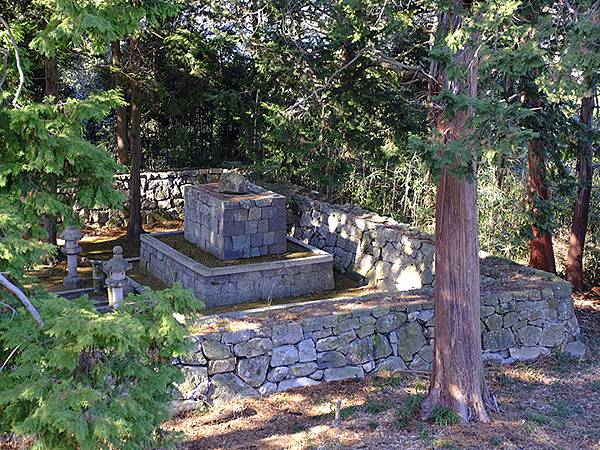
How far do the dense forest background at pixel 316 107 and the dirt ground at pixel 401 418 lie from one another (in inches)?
149

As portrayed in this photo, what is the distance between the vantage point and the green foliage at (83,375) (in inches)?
137

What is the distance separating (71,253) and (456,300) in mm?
7450

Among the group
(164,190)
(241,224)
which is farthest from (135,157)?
(241,224)

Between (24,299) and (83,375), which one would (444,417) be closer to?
(83,375)

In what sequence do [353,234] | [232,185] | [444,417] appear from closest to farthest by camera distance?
[444,417] < [232,185] < [353,234]

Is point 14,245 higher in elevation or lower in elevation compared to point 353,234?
higher

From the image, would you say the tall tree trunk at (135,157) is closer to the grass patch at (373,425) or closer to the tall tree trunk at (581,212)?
the tall tree trunk at (581,212)

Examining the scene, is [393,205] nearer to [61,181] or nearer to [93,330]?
[61,181]

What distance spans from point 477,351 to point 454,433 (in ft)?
2.97

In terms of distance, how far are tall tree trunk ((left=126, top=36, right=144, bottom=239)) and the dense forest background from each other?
25cm

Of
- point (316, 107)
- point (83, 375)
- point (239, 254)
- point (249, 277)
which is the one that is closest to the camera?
point (83, 375)

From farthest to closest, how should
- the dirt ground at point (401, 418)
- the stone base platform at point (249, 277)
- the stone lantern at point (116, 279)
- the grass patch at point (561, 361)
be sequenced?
the stone base platform at point (249, 277), the stone lantern at point (116, 279), the grass patch at point (561, 361), the dirt ground at point (401, 418)

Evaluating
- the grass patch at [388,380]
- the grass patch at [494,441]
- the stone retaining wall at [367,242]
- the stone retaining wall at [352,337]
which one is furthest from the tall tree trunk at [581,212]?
the grass patch at [494,441]

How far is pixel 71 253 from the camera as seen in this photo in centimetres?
A: 1201
